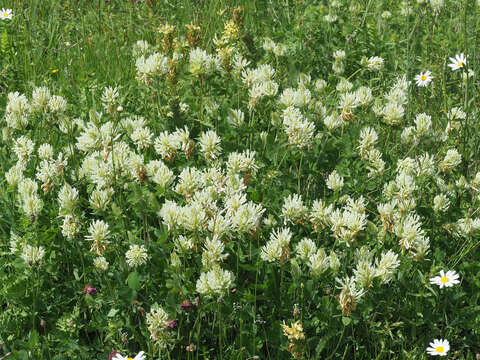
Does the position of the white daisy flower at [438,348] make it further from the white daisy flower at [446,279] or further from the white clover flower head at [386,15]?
the white clover flower head at [386,15]

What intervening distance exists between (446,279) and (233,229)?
2.95 ft

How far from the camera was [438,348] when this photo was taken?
251 centimetres

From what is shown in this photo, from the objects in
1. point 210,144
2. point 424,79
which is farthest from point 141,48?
point 424,79

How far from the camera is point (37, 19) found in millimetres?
5238

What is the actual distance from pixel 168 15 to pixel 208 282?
3.54 metres

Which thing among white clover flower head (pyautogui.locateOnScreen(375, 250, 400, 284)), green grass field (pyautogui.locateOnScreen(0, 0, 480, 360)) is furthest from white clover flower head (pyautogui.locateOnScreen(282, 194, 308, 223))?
white clover flower head (pyautogui.locateOnScreen(375, 250, 400, 284))

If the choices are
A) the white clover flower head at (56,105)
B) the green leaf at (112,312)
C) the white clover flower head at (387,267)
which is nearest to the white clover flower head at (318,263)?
the white clover flower head at (387,267)

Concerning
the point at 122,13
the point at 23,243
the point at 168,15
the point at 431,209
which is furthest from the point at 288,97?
the point at 122,13

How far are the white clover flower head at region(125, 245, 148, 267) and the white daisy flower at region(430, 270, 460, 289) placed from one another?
1.11m

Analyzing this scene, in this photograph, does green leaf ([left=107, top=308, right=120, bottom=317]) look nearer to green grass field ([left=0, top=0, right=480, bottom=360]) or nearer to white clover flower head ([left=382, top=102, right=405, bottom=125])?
green grass field ([left=0, top=0, right=480, bottom=360])

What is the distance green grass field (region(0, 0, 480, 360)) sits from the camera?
7.79ft

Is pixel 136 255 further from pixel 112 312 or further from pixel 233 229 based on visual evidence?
Answer: pixel 233 229

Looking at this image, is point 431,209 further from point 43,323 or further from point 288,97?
point 43,323

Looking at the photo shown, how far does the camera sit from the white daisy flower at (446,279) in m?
2.52
